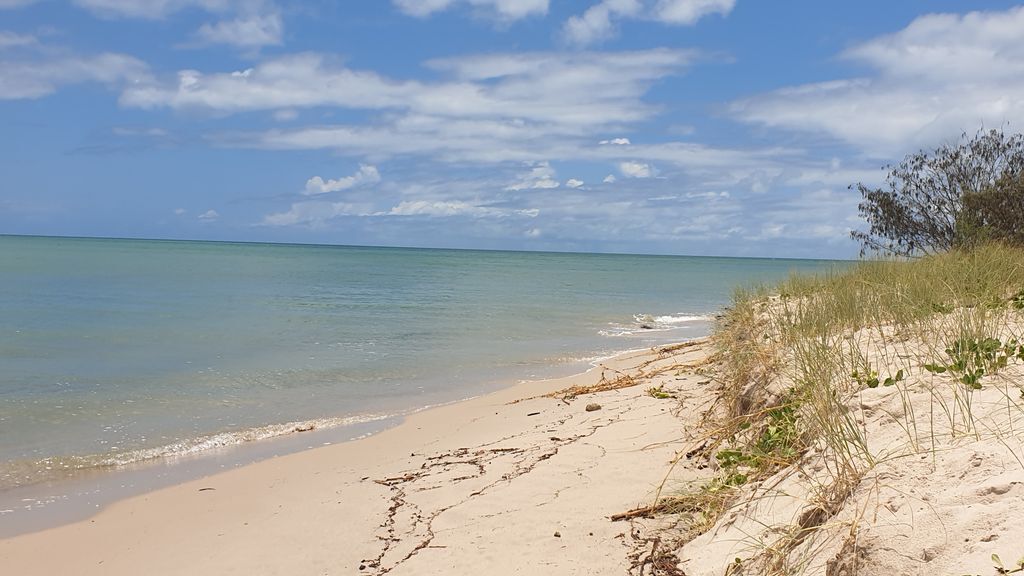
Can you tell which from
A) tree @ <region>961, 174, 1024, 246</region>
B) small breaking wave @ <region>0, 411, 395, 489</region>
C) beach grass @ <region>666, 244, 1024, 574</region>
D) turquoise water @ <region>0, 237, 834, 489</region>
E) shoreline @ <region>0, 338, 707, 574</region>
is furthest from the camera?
tree @ <region>961, 174, 1024, 246</region>

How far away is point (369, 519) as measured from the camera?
5.35m

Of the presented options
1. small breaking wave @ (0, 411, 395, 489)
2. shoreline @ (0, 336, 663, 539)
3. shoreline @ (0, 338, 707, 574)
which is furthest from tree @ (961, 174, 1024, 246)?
small breaking wave @ (0, 411, 395, 489)

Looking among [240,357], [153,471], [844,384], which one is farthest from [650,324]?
[844,384]

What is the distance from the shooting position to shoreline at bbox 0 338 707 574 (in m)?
5.06

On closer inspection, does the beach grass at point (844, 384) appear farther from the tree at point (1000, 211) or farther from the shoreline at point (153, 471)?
the tree at point (1000, 211)

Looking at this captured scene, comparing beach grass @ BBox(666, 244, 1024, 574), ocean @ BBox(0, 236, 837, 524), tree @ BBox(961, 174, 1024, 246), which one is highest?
tree @ BBox(961, 174, 1024, 246)

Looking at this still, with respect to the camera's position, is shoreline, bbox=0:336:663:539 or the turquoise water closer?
shoreline, bbox=0:336:663:539

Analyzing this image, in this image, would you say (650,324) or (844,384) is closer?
(844,384)

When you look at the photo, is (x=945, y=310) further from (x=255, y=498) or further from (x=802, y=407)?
(x=255, y=498)

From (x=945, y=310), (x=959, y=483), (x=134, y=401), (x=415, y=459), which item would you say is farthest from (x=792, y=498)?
(x=134, y=401)

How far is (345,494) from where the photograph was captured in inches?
239

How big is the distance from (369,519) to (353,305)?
19.1 m

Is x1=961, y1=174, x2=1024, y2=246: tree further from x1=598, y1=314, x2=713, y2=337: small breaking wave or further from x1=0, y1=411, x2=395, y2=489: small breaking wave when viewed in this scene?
x1=0, y1=411, x2=395, y2=489: small breaking wave

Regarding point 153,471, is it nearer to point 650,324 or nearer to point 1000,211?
point 1000,211
